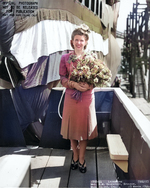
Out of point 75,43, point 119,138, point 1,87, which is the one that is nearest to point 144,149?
point 119,138

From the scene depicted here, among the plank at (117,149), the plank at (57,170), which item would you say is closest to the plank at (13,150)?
the plank at (57,170)

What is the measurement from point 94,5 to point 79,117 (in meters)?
1.52

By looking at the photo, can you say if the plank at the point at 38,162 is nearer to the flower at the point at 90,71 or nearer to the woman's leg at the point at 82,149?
the woman's leg at the point at 82,149

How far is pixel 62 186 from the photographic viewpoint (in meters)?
2.50

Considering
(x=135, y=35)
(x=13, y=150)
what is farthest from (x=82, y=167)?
(x=135, y=35)

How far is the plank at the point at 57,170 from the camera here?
255 centimetres

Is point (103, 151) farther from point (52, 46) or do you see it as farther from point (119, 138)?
point (52, 46)

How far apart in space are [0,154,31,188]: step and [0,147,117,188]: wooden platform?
810 mm

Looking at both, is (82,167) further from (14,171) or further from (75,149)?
(14,171)

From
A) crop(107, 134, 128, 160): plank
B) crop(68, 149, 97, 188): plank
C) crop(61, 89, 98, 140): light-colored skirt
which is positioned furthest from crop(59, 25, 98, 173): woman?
crop(68, 149, 97, 188): plank

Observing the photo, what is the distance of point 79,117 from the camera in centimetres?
262

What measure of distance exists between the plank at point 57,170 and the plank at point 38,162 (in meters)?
0.05

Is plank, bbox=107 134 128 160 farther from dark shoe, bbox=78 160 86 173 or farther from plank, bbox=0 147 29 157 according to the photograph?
plank, bbox=0 147 29 157

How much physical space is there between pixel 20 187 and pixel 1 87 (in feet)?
5.85
